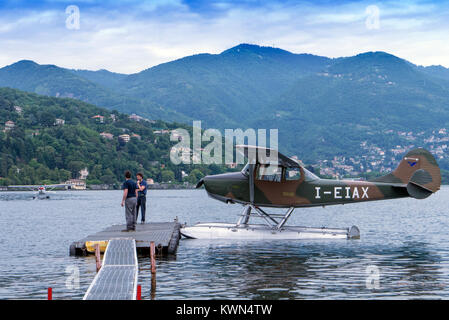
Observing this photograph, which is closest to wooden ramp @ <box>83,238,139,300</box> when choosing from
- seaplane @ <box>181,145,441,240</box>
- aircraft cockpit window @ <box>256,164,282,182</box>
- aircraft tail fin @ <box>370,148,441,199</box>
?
seaplane @ <box>181,145,441,240</box>

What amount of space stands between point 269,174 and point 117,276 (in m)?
10.3

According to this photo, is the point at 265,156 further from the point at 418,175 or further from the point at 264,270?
the point at 264,270

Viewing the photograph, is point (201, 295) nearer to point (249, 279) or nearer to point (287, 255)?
point (249, 279)

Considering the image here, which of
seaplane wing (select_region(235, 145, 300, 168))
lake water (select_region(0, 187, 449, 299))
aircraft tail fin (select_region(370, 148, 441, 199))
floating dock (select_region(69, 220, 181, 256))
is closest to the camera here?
lake water (select_region(0, 187, 449, 299))

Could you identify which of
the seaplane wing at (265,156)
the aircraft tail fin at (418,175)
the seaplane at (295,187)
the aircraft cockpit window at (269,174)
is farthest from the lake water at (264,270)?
the seaplane wing at (265,156)

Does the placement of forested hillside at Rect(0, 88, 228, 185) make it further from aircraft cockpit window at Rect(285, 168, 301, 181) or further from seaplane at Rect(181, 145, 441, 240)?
aircraft cockpit window at Rect(285, 168, 301, 181)

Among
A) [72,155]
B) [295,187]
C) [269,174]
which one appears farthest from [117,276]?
[72,155]

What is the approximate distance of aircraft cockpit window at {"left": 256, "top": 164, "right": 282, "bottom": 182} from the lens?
21.7 metres

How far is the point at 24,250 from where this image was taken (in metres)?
21.3

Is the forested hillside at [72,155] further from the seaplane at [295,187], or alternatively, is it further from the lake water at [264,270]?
the lake water at [264,270]

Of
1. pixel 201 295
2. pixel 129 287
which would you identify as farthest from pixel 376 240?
pixel 129 287

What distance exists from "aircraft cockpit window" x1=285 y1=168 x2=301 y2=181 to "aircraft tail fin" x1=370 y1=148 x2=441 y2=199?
2994 millimetres

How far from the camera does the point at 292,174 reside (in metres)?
21.8
